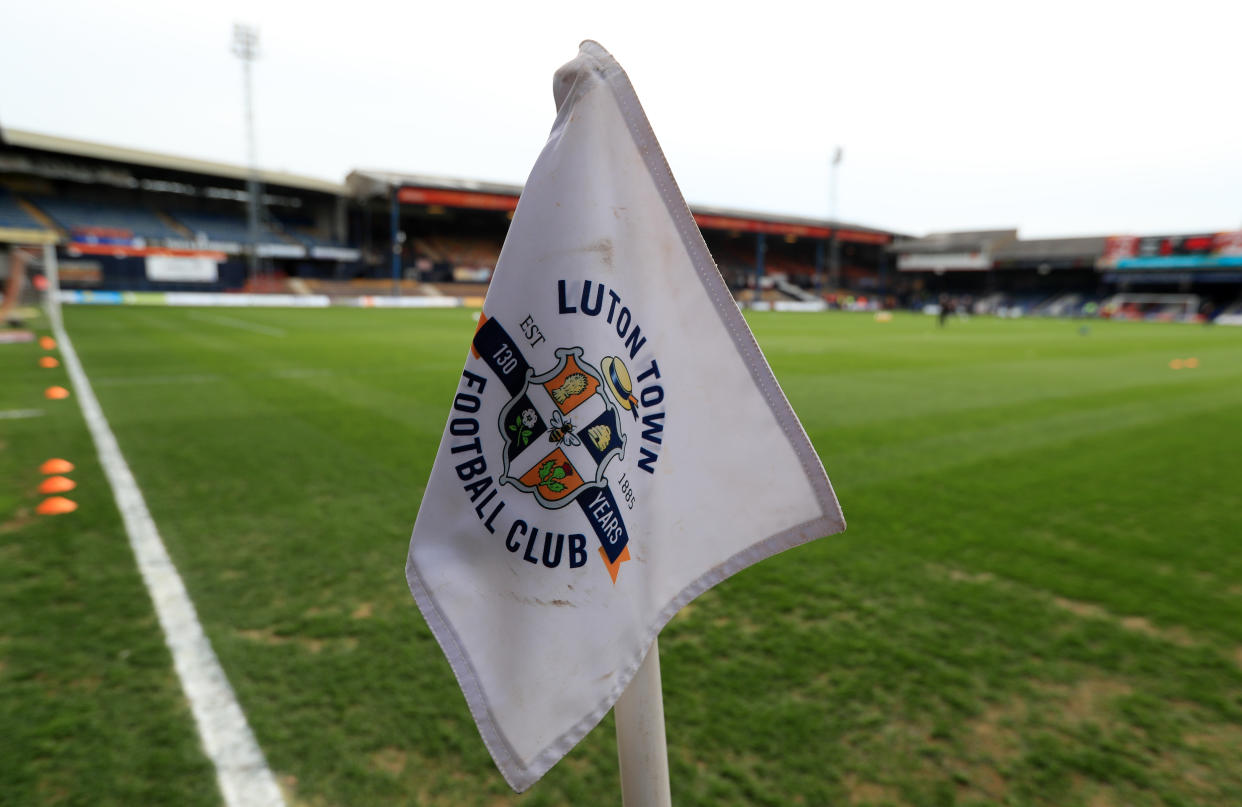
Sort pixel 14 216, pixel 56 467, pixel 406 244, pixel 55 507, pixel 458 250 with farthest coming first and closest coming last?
pixel 458 250
pixel 406 244
pixel 14 216
pixel 56 467
pixel 55 507

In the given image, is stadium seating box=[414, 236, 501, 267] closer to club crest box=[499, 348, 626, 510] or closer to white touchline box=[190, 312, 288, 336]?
white touchline box=[190, 312, 288, 336]

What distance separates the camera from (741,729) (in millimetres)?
2299

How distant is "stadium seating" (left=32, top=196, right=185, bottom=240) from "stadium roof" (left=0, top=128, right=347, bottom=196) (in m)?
3.24

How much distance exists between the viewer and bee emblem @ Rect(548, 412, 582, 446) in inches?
39.6

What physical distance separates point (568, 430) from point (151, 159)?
48.5 metres

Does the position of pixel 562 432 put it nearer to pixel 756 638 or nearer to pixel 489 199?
pixel 756 638

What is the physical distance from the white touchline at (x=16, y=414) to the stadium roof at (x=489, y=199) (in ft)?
99.7

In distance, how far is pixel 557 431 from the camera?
101 cm

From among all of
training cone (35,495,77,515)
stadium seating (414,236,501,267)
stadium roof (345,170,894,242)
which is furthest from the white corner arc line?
stadium seating (414,236,501,267)

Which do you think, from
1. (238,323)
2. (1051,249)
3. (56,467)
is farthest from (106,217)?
(1051,249)

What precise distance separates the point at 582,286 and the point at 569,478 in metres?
0.28

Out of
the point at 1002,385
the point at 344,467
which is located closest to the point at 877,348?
the point at 1002,385

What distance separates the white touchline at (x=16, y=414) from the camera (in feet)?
23.2

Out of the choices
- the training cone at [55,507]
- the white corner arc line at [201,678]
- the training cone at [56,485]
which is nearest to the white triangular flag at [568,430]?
the white corner arc line at [201,678]
